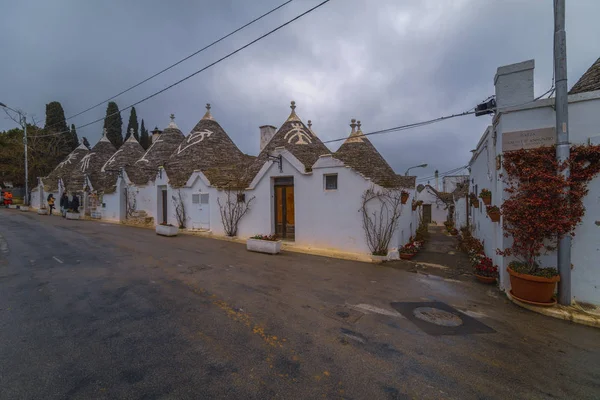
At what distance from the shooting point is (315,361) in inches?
142

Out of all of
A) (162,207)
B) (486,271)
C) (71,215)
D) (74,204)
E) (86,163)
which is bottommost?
(486,271)

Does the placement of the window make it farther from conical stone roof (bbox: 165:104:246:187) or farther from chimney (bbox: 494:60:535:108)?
conical stone roof (bbox: 165:104:246:187)

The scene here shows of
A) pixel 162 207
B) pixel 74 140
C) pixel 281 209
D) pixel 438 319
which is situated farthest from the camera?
pixel 74 140

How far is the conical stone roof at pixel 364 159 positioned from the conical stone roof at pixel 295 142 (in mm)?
1670

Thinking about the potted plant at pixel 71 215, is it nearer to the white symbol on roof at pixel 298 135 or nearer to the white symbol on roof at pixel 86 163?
the white symbol on roof at pixel 86 163

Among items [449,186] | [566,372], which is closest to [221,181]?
[566,372]

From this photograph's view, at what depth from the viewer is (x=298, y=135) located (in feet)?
53.5

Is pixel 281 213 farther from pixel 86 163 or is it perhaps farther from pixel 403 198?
pixel 86 163

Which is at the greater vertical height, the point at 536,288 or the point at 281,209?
the point at 281,209

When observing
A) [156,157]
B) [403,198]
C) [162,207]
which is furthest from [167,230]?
[403,198]

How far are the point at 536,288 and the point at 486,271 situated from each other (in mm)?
2002

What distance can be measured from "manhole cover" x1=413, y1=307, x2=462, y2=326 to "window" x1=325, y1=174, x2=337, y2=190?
6205mm

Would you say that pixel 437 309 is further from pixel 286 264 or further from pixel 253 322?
pixel 286 264

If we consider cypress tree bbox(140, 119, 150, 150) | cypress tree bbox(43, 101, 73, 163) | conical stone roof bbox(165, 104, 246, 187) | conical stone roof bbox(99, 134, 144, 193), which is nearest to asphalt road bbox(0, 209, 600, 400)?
conical stone roof bbox(165, 104, 246, 187)
